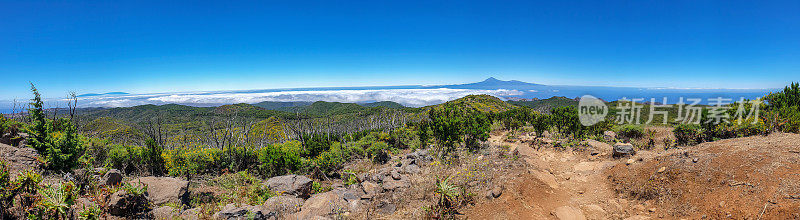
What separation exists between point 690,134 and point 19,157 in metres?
25.6

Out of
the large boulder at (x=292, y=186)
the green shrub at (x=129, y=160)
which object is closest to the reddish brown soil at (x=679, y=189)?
the large boulder at (x=292, y=186)

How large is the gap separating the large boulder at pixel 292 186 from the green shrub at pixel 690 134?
16.1m

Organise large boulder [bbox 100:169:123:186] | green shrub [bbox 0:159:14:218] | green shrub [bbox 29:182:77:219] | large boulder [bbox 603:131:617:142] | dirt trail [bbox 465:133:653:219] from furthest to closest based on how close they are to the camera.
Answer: large boulder [bbox 603:131:617:142] < large boulder [bbox 100:169:123:186] < dirt trail [bbox 465:133:653:219] < green shrub [bbox 0:159:14:218] < green shrub [bbox 29:182:77:219]

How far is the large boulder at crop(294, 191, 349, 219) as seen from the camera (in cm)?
693

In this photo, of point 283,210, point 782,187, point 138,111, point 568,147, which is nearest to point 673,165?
point 782,187

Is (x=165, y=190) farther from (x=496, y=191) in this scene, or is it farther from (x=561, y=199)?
(x=561, y=199)

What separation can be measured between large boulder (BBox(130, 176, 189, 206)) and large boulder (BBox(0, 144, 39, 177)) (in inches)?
149

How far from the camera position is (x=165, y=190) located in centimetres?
770

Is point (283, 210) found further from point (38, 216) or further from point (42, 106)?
point (42, 106)

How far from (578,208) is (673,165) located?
3316 mm

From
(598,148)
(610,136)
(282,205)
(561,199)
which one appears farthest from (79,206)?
(610,136)

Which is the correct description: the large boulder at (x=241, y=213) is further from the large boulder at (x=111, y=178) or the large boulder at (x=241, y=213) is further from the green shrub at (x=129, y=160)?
the green shrub at (x=129, y=160)

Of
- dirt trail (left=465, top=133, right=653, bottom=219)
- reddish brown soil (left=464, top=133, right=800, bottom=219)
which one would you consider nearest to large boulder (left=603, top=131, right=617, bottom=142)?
dirt trail (left=465, top=133, right=653, bottom=219)

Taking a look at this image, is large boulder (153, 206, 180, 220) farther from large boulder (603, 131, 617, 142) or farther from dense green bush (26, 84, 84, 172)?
large boulder (603, 131, 617, 142)
